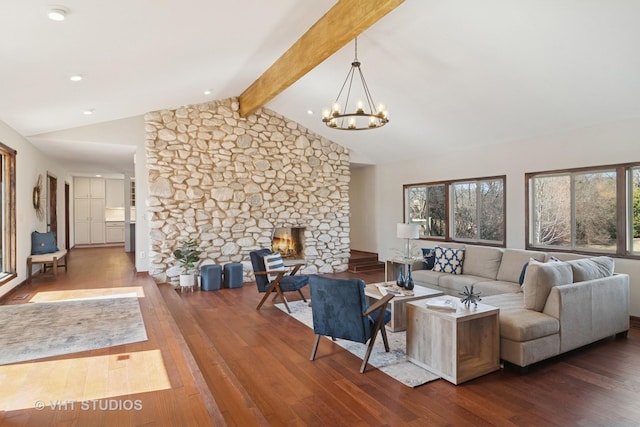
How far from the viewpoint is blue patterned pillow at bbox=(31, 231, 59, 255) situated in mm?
6285

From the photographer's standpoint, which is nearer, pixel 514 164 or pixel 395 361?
pixel 395 361

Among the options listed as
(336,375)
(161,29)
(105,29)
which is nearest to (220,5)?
(161,29)

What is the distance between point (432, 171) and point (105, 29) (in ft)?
19.8

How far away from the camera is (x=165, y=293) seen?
5.85 meters

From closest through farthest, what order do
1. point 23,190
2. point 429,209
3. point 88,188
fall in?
point 23,190 → point 429,209 → point 88,188

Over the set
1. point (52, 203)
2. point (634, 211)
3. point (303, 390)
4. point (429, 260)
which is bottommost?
point (303, 390)

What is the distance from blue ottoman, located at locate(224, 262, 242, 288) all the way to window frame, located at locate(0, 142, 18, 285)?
3030 mm

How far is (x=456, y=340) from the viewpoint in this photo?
290 cm

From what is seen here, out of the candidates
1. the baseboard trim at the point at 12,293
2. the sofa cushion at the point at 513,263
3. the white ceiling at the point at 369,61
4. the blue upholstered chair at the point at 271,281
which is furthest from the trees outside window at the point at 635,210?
the baseboard trim at the point at 12,293

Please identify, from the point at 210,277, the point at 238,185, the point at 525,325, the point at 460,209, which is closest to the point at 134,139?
the point at 238,185

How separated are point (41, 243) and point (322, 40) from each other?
5.93m


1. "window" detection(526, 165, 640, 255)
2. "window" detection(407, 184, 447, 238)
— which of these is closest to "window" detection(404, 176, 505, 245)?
"window" detection(407, 184, 447, 238)

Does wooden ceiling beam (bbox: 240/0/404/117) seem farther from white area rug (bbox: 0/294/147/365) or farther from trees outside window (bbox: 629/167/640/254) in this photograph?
trees outside window (bbox: 629/167/640/254)

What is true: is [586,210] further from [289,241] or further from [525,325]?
[289,241]
